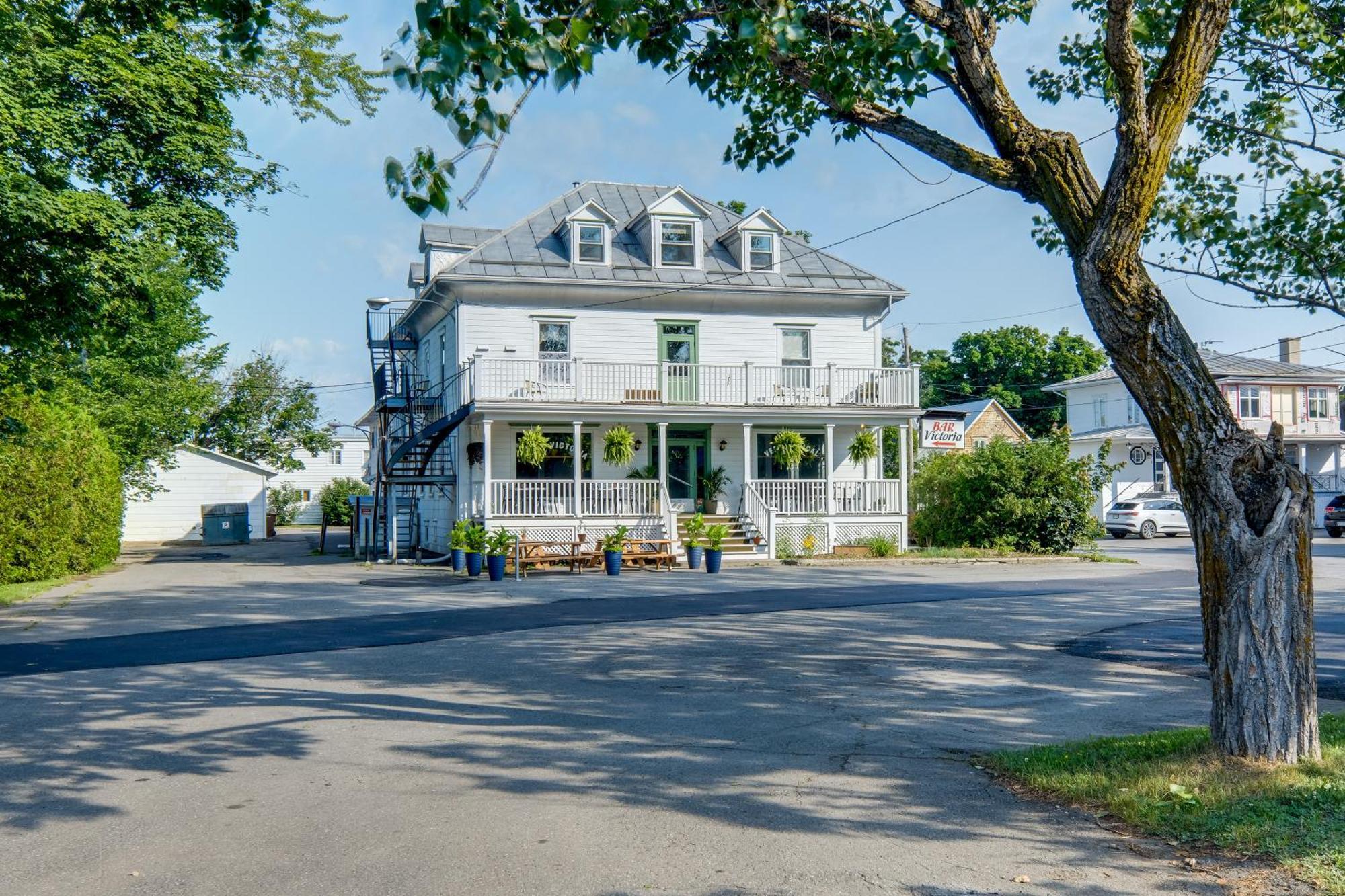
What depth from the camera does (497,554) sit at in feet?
67.9

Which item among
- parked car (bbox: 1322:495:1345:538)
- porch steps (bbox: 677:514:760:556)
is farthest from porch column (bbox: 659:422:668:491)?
parked car (bbox: 1322:495:1345:538)

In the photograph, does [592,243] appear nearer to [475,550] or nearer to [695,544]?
[695,544]

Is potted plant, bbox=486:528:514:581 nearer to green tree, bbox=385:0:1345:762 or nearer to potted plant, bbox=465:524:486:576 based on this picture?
potted plant, bbox=465:524:486:576

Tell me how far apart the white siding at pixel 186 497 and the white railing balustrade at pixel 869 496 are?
1012 inches

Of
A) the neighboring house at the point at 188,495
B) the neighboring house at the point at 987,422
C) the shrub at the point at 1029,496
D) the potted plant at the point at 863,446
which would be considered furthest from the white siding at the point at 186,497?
the neighboring house at the point at 987,422

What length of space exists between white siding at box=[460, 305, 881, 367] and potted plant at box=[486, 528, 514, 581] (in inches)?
217

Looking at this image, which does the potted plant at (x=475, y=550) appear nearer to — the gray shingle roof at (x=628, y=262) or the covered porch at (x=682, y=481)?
the covered porch at (x=682, y=481)

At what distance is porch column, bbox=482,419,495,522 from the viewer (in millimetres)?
24328

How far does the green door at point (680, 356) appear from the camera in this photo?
26375 millimetres

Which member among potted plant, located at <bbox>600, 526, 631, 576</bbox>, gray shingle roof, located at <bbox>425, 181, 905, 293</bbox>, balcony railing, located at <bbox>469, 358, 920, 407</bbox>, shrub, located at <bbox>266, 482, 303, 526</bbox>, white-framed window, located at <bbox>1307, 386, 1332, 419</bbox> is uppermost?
gray shingle roof, located at <bbox>425, 181, 905, 293</bbox>

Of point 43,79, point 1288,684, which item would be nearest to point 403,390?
point 43,79

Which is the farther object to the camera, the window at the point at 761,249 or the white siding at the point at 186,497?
the white siding at the point at 186,497

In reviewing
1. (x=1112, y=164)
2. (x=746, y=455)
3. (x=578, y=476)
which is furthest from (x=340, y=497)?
(x=1112, y=164)

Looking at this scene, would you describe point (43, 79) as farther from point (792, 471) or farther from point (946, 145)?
point (792, 471)
